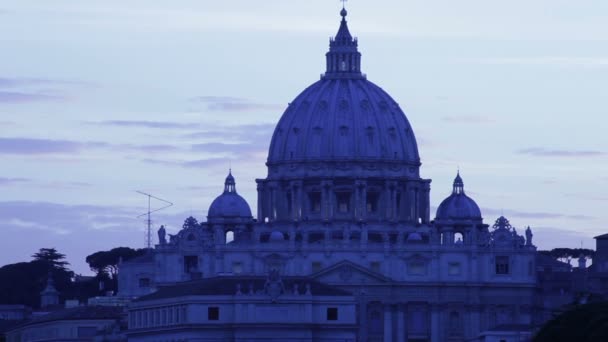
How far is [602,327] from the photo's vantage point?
164125 millimetres

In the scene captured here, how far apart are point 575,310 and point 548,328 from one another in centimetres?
188

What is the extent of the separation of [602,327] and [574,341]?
305cm

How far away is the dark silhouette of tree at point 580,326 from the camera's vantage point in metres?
164

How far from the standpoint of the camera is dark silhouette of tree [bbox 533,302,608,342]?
164 meters

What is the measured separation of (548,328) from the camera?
173m

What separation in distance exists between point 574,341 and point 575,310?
285 inches

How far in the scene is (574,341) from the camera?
16688cm

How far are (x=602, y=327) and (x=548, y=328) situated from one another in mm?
9076

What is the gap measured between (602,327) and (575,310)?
9.89 meters

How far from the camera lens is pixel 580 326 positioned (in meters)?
169
